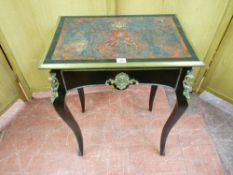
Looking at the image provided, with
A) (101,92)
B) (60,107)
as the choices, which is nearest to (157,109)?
(101,92)

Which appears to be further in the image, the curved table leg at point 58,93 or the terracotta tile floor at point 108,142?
the terracotta tile floor at point 108,142

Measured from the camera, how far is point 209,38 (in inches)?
49.7

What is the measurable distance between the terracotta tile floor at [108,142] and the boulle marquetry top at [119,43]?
0.72 meters

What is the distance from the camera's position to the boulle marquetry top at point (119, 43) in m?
0.70

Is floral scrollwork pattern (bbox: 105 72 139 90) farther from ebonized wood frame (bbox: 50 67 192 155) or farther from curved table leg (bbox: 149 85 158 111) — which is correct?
curved table leg (bbox: 149 85 158 111)

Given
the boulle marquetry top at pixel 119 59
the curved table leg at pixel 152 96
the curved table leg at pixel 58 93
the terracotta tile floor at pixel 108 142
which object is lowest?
the terracotta tile floor at pixel 108 142

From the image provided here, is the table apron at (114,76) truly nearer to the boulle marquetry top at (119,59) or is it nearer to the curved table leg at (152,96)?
the boulle marquetry top at (119,59)

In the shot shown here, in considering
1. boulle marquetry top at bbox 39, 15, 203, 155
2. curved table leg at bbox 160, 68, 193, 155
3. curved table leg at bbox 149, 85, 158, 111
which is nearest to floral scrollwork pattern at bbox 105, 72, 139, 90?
boulle marquetry top at bbox 39, 15, 203, 155

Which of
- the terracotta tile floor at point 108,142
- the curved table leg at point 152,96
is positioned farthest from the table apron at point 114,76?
the terracotta tile floor at point 108,142

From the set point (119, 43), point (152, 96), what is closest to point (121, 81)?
point (119, 43)

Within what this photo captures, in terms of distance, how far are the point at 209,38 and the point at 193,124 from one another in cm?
62

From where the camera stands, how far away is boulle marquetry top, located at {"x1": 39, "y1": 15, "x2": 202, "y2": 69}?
695mm

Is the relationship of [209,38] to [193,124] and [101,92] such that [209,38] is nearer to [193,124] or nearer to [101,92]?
[193,124]

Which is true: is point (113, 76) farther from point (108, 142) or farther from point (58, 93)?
point (108, 142)
